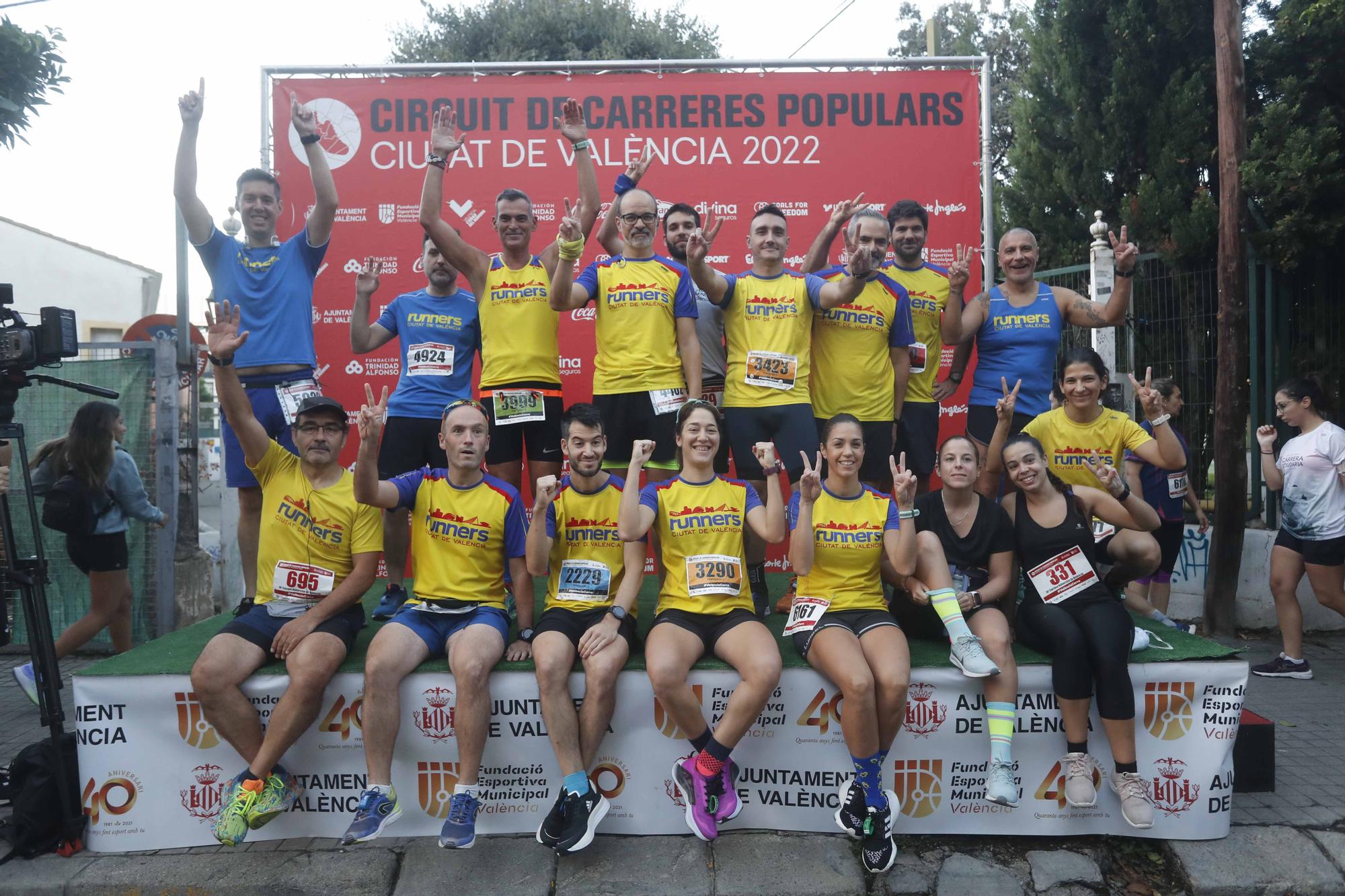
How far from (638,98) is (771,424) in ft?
9.90

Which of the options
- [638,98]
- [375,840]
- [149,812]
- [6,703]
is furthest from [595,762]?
[638,98]

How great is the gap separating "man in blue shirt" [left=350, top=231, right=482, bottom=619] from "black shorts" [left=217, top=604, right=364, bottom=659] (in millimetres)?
744

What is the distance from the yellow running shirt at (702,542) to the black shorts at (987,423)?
A: 1589 millimetres

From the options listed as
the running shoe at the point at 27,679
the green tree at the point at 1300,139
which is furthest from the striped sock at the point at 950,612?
the green tree at the point at 1300,139

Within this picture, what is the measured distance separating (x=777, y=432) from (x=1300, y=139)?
4.55 meters

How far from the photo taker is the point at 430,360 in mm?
4656

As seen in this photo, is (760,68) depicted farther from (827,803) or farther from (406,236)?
(827,803)

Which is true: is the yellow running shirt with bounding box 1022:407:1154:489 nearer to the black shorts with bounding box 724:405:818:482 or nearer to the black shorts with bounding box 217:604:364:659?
the black shorts with bounding box 724:405:818:482

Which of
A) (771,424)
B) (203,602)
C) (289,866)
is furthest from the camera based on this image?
(203,602)

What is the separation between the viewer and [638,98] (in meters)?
6.22

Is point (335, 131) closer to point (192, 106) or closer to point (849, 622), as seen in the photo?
point (192, 106)

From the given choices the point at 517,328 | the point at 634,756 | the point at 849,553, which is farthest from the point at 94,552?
the point at 849,553

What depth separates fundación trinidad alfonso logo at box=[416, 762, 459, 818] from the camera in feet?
11.7

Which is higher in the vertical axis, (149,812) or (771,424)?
(771,424)
